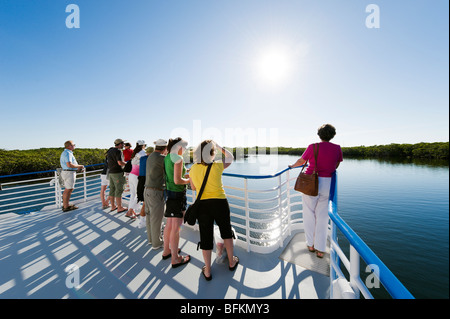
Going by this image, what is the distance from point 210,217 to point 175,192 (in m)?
0.54

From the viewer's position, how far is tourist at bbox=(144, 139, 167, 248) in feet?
7.46

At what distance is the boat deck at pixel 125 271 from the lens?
68.8 inches

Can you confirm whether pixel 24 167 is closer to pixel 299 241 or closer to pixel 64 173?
pixel 64 173

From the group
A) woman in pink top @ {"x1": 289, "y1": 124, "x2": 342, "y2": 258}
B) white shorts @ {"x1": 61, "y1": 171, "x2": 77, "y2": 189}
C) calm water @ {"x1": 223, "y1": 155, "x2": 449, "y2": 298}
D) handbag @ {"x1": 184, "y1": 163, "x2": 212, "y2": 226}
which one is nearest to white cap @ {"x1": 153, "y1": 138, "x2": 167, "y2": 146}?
handbag @ {"x1": 184, "y1": 163, "x2": 212, "y2": 226}

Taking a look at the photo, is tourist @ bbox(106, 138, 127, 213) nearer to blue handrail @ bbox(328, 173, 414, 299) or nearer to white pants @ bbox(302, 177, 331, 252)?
white pants @ bbox(302, 177, 331, 252)

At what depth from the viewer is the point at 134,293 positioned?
5.71 ft

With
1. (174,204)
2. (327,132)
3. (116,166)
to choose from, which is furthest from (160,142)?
(327,132)

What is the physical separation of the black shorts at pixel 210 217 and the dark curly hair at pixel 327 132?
53.4 inches

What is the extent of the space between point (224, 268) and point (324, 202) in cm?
138

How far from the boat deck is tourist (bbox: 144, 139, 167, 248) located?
1.16ft

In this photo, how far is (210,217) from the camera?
69.4 inches

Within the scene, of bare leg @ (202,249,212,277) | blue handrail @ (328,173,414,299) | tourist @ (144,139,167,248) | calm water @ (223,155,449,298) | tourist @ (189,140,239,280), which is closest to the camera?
blue handrail @ (328,173,414,299)

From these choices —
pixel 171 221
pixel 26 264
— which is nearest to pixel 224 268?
pixel 171 221
